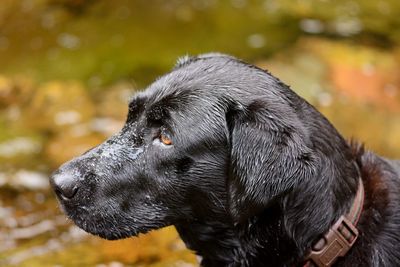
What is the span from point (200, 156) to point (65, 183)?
2.21 ft

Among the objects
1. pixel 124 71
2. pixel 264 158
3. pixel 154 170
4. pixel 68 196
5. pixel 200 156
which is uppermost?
pixel 264 158

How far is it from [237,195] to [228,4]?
480 centimetres

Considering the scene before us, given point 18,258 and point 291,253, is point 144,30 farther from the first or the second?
point 291,253

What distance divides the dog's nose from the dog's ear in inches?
30.3

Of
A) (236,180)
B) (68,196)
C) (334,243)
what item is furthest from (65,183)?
(334,243)

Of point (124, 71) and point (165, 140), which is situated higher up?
point (165, 140)

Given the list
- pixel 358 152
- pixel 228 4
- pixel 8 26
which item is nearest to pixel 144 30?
pixel 228 4

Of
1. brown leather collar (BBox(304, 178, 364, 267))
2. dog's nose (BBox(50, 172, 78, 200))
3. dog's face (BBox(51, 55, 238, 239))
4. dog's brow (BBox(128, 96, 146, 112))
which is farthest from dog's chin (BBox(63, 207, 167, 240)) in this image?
brown leather collar (BBox(304, 178, 364, 267))

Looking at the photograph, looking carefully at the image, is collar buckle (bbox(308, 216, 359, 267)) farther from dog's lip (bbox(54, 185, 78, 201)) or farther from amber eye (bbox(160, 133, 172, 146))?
dog's lip (bbox(54, 185, 78, 201))

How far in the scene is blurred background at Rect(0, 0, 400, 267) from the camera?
15.1 ft

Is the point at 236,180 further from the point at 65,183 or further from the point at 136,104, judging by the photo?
the point at 65,183

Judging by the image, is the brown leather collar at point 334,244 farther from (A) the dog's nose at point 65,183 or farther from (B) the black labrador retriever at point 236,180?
(A) the dog's nose at point 65,183

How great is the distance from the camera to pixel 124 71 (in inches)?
251

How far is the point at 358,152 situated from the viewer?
347cm
